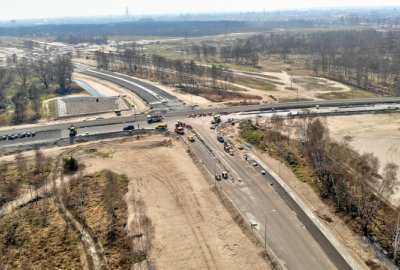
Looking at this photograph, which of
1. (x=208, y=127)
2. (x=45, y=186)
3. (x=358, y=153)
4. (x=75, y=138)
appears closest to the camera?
(x=45, y=186)

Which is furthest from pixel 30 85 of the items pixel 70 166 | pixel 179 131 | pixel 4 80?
pixel 70 166

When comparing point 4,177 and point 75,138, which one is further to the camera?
point 75,138

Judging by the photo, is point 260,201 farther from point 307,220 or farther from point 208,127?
point 208,127

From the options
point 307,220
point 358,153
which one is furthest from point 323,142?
point 307,220

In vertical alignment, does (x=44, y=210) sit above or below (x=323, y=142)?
below

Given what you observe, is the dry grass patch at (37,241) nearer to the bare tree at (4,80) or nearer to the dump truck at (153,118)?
the dump truck at (153,118)

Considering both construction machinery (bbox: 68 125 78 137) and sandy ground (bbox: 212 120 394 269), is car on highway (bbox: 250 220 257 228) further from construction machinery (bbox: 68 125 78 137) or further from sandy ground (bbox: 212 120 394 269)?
Answer: construction machinery (bbox: 68 125 78 137)
